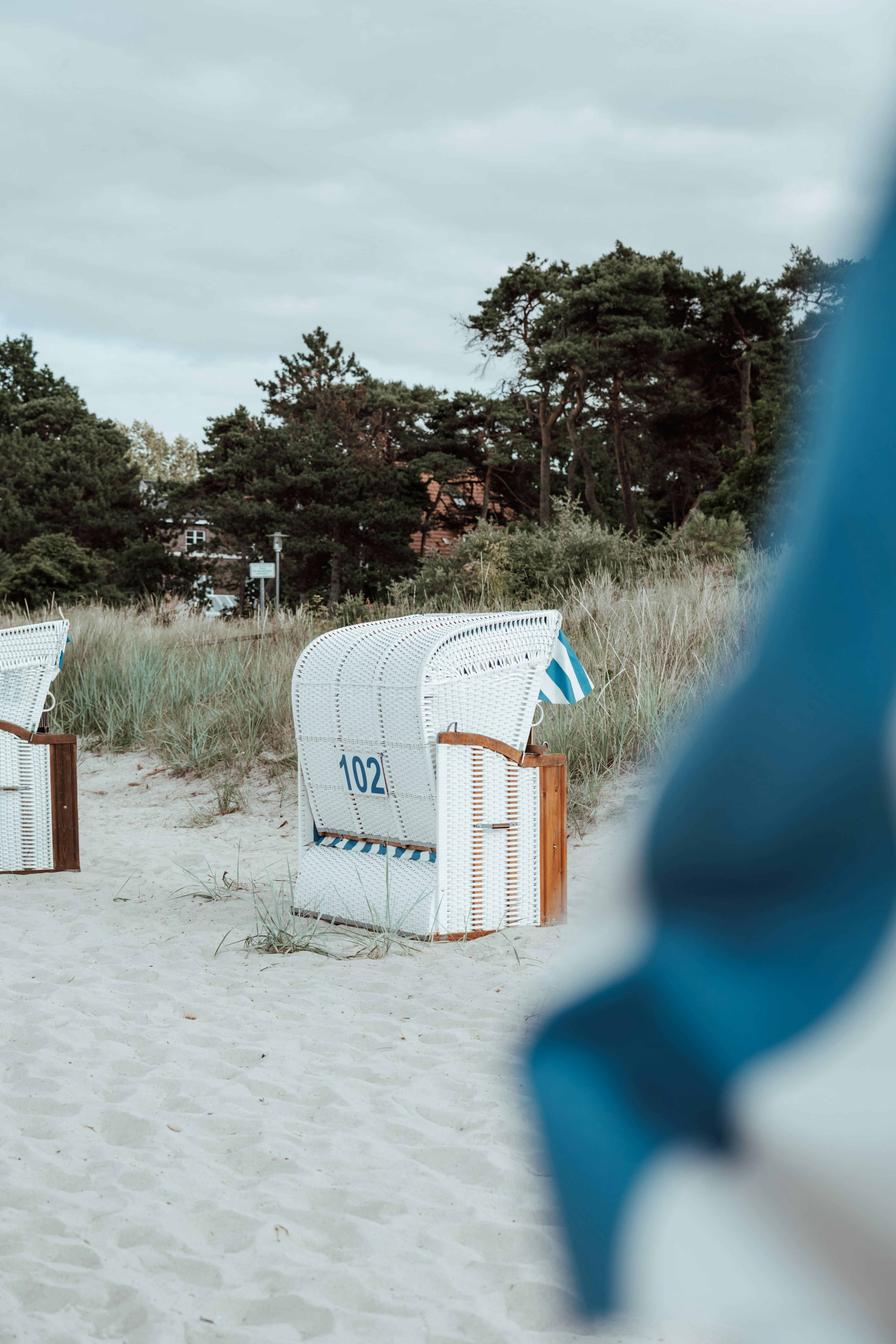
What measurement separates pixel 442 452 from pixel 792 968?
41215 mm

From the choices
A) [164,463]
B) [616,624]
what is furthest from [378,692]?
[164,463]

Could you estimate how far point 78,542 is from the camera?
44.6 m

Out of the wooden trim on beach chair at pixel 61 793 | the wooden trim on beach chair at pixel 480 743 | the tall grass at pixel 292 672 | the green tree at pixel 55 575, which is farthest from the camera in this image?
the green tree at pixel 55 575

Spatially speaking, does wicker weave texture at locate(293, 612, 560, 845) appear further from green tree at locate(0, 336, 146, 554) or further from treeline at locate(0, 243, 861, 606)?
green tree at locate(0, 336, 146, 554)

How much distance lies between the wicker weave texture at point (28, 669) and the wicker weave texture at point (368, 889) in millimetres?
2046

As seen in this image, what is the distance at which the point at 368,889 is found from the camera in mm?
5223

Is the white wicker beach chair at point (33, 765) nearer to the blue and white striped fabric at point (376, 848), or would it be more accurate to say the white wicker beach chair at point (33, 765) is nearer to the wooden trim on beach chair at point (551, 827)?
the blue and white striped fabric at point (376, 848)

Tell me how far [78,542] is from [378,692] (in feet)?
139

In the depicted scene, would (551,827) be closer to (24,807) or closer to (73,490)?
(24,807)

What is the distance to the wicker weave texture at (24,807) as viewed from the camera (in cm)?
642

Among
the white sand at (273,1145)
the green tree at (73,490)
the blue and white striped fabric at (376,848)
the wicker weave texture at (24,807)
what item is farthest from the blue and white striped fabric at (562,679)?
the green tree at (73,490)

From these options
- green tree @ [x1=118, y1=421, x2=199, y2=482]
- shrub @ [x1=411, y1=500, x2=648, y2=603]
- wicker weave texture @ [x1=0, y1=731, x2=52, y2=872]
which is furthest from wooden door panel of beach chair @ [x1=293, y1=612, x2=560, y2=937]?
green tree @ [x1=118, y1=421, x2=199, y2=482]

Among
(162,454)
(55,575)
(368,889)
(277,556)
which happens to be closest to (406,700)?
(368,889)

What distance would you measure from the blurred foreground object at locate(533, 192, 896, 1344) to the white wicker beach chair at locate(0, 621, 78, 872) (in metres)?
6.30
